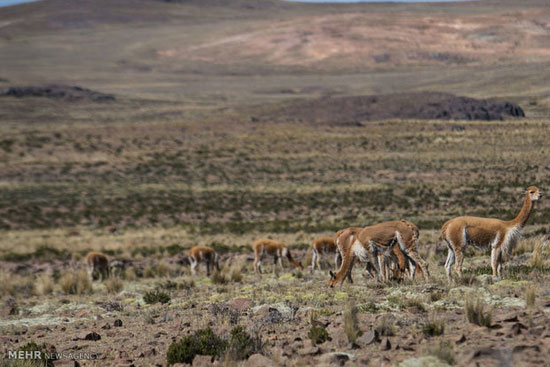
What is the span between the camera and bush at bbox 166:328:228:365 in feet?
22.8

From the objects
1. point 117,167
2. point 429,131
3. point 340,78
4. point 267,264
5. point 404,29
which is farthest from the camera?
point 404,29

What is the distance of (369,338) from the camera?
22.0 feet

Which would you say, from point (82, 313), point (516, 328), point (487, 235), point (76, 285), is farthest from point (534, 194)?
point (76, 285)

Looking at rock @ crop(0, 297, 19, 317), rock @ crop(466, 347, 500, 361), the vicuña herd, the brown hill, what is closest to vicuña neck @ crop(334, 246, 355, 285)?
the vicuña herd

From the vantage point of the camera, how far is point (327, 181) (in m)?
42.9

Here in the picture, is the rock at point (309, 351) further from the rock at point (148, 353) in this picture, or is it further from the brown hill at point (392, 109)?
the brown hill at point (392, 109)

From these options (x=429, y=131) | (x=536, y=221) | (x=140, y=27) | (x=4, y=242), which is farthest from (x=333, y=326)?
(x=140, y=27)

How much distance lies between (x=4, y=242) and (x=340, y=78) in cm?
11450

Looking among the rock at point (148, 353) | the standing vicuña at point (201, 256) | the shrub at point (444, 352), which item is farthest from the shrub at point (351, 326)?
the standing vicuña at point (201, 256)

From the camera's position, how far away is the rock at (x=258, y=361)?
6370 millimetres

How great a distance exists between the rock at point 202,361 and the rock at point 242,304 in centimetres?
261

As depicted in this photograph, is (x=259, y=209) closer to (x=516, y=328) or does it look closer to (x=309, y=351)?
(x=309, y=351)

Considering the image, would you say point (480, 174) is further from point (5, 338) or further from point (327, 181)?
point (5, 338)

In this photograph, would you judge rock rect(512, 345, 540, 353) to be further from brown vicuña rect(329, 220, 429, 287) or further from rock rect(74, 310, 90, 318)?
rock rect(74, 310, 90, 318)
